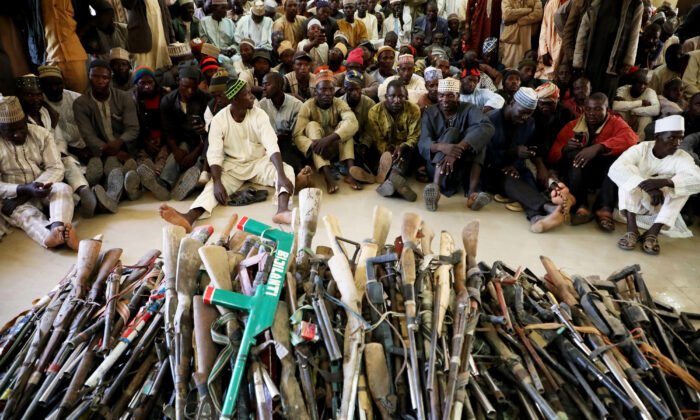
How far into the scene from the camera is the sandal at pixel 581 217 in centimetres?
399

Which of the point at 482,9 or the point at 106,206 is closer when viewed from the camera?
the point at 106,206

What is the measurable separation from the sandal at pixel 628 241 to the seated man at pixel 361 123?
2.71m

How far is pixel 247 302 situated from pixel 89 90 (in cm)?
430

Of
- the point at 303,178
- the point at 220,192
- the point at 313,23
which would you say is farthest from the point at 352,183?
the point at 313,23

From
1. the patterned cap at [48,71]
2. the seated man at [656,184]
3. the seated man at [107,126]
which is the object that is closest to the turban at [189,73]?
the seated man at [107,126]

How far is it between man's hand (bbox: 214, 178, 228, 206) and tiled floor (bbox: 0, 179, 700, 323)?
0.09m

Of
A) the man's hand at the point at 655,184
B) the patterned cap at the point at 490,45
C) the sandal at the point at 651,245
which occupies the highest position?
the patterned cap at the point at 490,45

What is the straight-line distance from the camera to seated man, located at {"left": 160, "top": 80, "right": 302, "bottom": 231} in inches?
159

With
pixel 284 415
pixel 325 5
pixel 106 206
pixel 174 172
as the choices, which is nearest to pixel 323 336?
pixel 284 415

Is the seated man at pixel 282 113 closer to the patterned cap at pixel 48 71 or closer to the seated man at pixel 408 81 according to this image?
the seated man at pixel 408 81

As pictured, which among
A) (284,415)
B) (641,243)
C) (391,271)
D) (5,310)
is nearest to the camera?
(284,415)

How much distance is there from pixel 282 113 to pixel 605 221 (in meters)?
3.66

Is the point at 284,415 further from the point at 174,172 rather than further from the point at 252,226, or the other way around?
the point at 174,172

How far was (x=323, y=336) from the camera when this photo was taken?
1492mm
